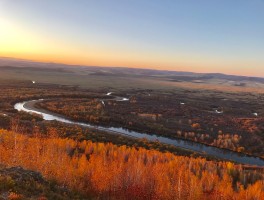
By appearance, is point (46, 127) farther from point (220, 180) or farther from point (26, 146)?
point (220, 180)

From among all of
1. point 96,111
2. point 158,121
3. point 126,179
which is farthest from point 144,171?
point 96,111

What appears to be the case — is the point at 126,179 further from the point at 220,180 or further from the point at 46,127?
the point at 46,127

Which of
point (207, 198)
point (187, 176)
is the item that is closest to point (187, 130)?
point (187, 176)

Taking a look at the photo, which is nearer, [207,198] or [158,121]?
[207,198]

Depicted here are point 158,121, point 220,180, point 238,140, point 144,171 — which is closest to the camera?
point 144,171

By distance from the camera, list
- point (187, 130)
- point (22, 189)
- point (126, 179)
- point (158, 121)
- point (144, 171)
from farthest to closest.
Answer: point (158, 121), point (187, 130), point (144, 171), point (126, 179), point (22, 189)

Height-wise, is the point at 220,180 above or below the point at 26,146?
below
